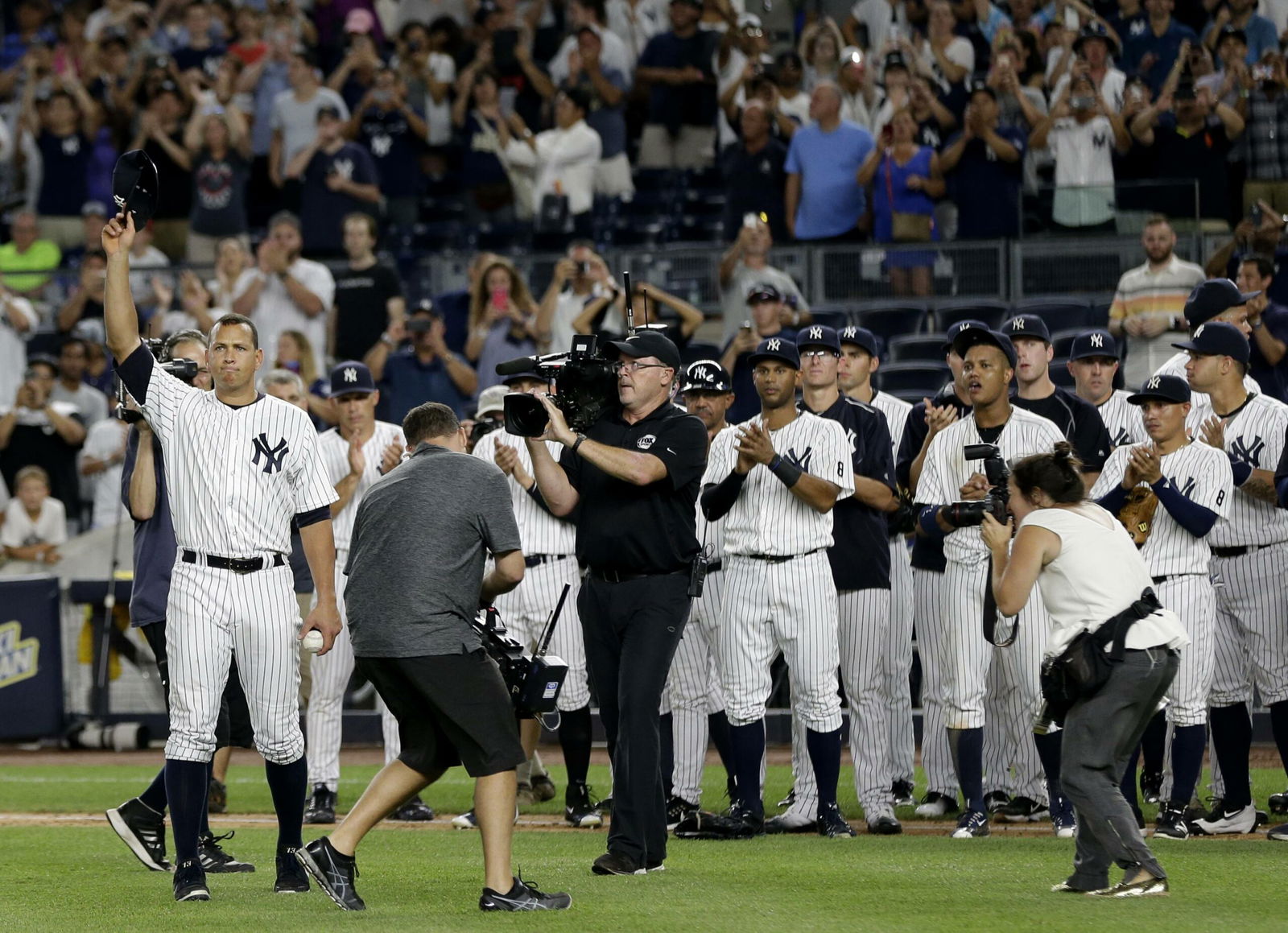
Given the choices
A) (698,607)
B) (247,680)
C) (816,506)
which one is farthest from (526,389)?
(247,680)

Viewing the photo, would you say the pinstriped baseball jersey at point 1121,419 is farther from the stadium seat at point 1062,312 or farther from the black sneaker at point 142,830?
the black sneaker at point 142,830

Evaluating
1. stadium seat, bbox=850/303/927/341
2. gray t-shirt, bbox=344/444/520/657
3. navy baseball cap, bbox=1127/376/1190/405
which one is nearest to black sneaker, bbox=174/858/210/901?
gray t-shirt, bbox=344/444/520/657

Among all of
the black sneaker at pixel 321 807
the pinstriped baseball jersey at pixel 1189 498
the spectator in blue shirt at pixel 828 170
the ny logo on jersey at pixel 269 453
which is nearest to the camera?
the ny logo on jersey at pixel 269 453

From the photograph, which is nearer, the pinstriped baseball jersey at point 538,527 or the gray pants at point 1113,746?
the gray pants at point 1113,746

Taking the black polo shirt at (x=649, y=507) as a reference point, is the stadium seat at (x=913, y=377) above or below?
above

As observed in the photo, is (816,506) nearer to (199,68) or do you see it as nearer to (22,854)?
(22,854)

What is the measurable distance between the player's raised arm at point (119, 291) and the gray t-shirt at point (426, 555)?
1.10 metres

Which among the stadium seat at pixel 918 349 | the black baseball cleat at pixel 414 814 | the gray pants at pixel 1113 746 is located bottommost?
the black baseball cleat at pixel 414 814

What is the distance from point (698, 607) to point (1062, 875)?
9.51 ft

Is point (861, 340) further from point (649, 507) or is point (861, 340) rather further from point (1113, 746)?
point (1113, 746)

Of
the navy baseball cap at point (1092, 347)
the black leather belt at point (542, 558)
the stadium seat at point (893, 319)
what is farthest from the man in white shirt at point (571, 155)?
the navy baseball cap at point (1092, 347)

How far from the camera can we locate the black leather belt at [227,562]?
6.74 meters

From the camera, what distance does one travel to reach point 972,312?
1388 cm

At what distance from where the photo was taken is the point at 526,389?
396 inches
